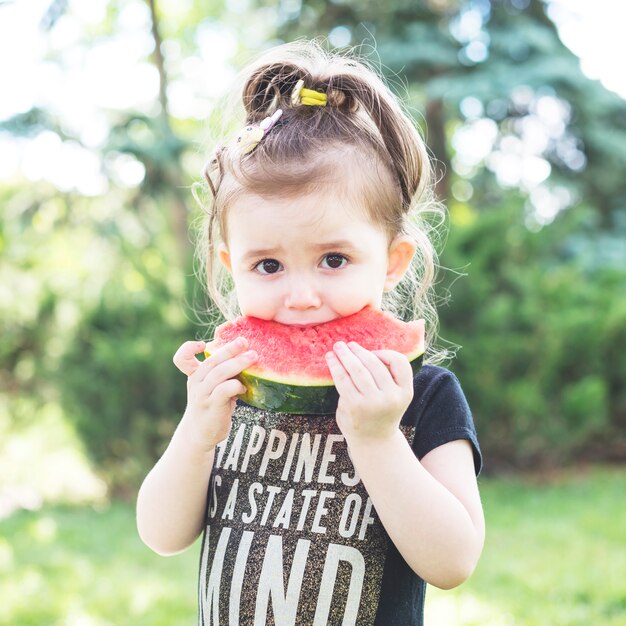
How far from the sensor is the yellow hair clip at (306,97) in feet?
6.52

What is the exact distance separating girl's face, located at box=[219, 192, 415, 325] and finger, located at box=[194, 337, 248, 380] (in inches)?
5.2

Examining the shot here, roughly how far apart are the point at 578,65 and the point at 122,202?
6.14 metres

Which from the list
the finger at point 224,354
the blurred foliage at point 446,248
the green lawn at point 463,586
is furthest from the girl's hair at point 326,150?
the green lawn at point 463,586

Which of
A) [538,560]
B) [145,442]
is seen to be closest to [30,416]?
[145,442]

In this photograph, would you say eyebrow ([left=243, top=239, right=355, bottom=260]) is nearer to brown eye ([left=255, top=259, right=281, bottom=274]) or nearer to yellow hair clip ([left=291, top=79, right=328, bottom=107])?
brown eye ([left=255, top=259, right=281, bottom=274])

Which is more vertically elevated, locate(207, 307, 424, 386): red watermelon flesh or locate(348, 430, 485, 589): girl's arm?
locate(207, 307, 424, 386): red watermelon flesh

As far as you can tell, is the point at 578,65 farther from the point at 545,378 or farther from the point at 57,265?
the point at 57,265

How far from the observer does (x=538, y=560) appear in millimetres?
5168

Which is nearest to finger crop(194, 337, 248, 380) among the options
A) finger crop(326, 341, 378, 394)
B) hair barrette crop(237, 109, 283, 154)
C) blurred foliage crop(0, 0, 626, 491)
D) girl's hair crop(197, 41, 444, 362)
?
finger crop(326, 341, 378, 394)

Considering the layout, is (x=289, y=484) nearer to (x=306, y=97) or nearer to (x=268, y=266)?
(x=268, y=266)

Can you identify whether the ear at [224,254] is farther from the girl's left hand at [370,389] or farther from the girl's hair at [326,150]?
the girl's left hand at [370,389]

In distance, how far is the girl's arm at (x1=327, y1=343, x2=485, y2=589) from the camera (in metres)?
1.60

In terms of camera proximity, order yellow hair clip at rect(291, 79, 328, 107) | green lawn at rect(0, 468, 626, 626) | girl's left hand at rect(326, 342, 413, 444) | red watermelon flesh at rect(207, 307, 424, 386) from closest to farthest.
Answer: girl's left hand at rect(326, 342, 413, 444) < red watermelon flesh at rect(207, 307, 424, 386) < yellow hair clip at rect(291, 79, 328, 107) < green lawn at rect(0, 468, 626, 626)

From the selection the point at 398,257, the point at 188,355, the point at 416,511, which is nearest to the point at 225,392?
the point at 188,355
